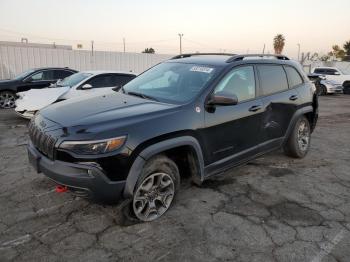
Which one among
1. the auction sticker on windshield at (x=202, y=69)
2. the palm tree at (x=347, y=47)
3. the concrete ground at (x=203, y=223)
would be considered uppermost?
the palm tree at (x=347, y=47)

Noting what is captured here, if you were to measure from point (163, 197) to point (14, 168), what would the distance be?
9.14 ft

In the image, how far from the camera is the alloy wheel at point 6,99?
11.4 m

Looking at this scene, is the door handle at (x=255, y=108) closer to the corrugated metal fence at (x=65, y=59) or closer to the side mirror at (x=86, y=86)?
the side mirror at (x=86, y=86)

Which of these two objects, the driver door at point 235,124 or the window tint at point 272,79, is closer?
the driver door at point 235,124

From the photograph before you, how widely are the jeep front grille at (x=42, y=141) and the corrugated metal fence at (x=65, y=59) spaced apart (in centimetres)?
1443

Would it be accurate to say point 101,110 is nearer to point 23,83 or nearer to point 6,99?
point 23,83

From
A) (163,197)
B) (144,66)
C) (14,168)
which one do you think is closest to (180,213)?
(163,197)

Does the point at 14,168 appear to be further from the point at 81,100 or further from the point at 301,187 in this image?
the point at 301,187

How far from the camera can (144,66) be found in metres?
21.6

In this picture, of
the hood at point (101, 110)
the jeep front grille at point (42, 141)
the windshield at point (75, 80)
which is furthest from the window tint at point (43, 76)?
the jeep front grille at point (42, 141)

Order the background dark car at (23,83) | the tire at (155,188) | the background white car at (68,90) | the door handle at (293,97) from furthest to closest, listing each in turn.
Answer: the background dark car at (23,83), the background white car at (68,90), the door handle at (293,97), the tire at (155,188)

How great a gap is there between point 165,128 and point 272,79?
2.33 metres

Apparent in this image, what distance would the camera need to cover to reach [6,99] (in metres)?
11.4

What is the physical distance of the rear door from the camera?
479 cm
